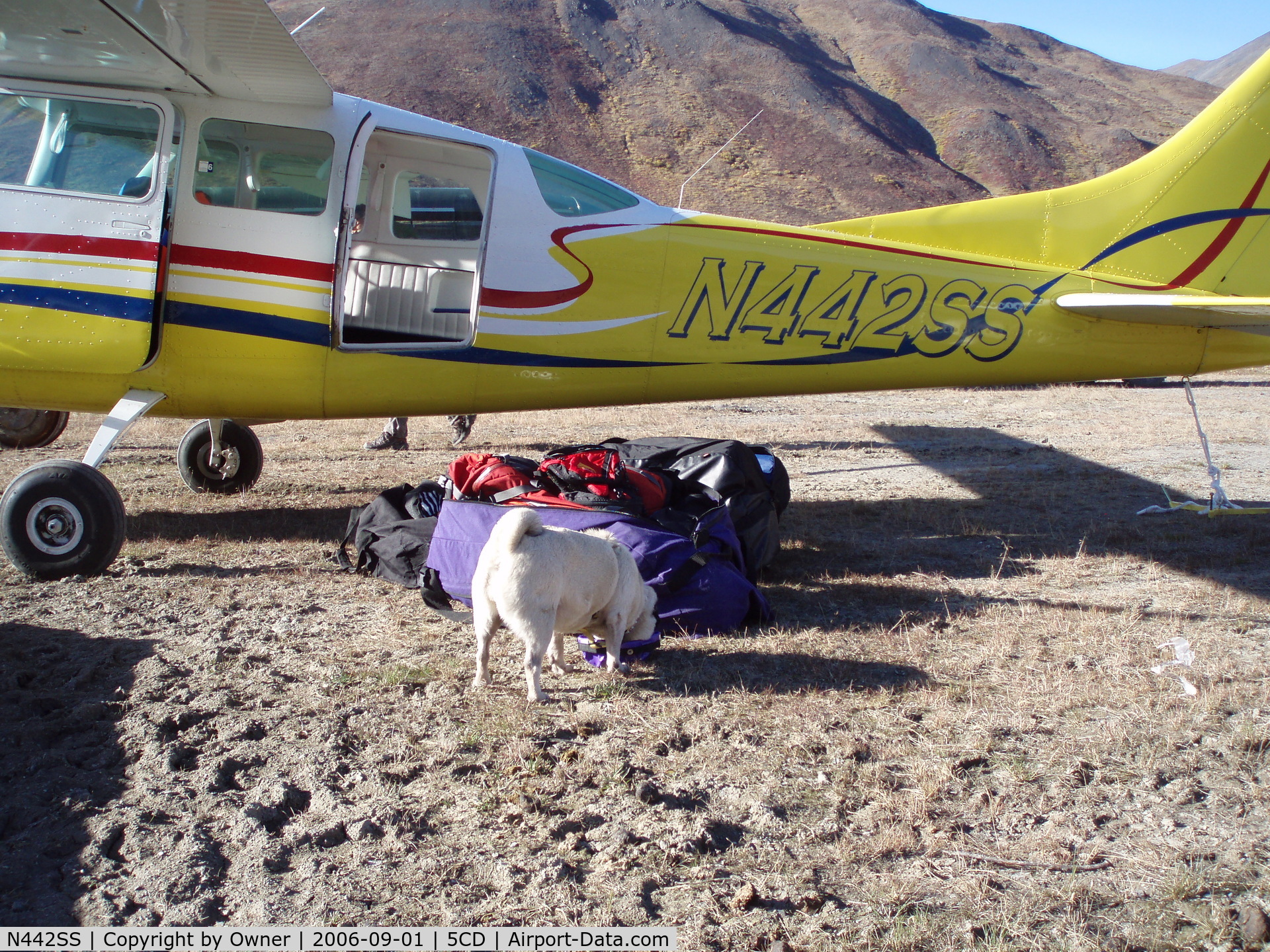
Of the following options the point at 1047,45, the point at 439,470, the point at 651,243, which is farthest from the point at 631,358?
the point at 1047,45

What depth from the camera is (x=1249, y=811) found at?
2.82 m

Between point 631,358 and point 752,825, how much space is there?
393 cm

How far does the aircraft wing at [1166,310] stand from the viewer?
593 cm

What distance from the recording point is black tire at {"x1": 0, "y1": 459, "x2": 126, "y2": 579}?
502 cm

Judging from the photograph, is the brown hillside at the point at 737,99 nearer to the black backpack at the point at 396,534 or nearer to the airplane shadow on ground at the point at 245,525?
the airplane shadow on ground at the point at 245,525

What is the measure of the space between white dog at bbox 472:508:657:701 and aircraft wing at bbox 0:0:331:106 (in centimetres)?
332

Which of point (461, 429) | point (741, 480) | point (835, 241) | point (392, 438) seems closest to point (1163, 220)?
point (835, 241)

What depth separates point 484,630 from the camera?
3.54m

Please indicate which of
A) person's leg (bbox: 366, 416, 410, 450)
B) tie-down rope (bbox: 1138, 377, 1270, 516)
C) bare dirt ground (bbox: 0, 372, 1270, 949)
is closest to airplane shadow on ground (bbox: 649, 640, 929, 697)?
bare dirt ground (bbox: 0, 372, 1270, 949)

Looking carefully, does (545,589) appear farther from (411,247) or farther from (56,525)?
(411,247)

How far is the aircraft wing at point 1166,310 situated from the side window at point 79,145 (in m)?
6.47

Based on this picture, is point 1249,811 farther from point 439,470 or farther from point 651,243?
point 439,470

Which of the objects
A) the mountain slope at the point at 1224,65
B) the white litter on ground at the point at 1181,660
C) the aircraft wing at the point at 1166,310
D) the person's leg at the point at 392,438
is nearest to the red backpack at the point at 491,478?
the white litter on ground at the point at 1181,660

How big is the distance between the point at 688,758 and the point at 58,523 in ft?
13.8
